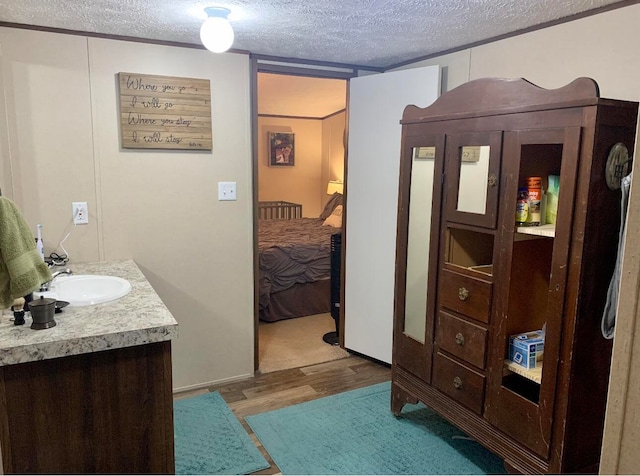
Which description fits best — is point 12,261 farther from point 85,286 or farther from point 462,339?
point 462,339

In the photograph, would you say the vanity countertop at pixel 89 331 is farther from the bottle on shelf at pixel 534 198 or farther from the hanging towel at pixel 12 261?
the bottle on shelf at pixel 534 198

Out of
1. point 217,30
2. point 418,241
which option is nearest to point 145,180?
point 217,30

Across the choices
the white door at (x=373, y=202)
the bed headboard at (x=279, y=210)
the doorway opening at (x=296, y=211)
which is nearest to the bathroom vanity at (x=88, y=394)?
the doorway opening at (x=296, y=211)

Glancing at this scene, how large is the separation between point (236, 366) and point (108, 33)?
81.3 inches

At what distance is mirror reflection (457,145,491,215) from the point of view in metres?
1.94

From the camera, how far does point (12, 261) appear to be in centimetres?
133

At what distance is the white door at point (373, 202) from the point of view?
295 centimetres

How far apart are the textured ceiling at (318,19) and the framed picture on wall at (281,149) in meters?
3.91

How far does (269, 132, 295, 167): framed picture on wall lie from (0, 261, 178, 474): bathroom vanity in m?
5.19

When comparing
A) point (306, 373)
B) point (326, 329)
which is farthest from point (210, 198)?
A: point (326, 329)

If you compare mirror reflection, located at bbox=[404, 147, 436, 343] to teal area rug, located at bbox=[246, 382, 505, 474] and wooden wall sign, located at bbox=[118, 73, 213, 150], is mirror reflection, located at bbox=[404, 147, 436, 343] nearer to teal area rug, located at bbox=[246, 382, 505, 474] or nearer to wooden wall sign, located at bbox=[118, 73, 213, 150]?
teal area rug, located at bbox=[246, 382, 505, 474]

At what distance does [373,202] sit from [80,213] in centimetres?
176

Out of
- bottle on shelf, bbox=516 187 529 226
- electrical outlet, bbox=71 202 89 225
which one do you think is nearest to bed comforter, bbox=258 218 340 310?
electrical outlet, bbox=71 202 89 225

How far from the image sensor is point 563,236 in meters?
1.61
